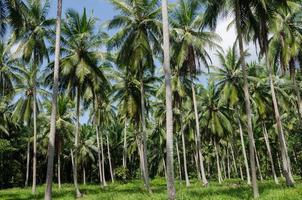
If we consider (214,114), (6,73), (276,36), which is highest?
(6,73)

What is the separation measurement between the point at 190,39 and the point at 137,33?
5.06 m

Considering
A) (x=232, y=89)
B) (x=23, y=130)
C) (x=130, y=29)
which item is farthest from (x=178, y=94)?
(x=23, y=130)

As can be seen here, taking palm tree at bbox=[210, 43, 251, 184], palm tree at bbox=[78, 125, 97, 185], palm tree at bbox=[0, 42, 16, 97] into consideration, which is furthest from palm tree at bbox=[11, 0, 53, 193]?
palm tree at bbox=[78, 125, 97, 185]

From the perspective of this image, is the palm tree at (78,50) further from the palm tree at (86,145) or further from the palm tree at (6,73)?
the palm tree at (86,145)

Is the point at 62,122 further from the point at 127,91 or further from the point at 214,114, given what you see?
the point at 214,114

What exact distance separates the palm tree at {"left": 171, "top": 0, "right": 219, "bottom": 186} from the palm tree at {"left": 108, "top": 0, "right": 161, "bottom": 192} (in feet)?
9.28

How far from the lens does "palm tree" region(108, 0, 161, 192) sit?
23.8 m

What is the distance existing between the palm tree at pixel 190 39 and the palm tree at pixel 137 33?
283 cm

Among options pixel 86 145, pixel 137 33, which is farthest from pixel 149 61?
pixel 86 145

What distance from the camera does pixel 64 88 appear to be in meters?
27.7

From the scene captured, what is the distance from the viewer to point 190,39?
27484mm

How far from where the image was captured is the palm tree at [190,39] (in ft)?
90.0

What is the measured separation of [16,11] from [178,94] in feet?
56.8

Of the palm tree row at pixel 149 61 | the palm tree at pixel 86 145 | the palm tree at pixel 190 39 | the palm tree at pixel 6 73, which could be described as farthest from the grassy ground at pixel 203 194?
the palm tree at pixel 86 145
